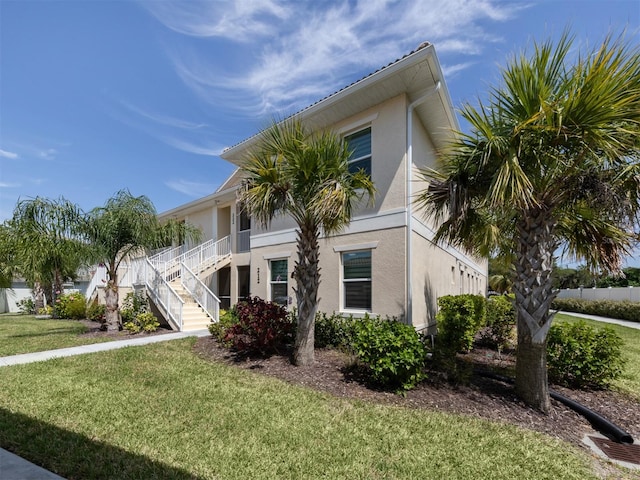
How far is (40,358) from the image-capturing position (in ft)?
27.3

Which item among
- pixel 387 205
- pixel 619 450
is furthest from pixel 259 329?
pixel 619 450

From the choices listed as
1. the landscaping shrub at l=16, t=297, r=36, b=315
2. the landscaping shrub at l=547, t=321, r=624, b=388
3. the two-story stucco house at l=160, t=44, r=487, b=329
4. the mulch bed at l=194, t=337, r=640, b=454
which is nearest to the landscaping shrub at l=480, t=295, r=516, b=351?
the two-story stucco house at l=160, t=44, r=487, b=329

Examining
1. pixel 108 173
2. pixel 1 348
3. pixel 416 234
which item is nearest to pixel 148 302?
pixel 1 348

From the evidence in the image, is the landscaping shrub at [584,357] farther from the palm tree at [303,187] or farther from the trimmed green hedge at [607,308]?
the trimmed green hedge at [607,308]

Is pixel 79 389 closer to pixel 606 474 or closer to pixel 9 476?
pixel 9 476

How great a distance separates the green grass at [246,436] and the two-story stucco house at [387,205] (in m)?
4.33

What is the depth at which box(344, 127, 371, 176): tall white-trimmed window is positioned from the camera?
10297mm

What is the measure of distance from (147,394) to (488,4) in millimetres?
11061

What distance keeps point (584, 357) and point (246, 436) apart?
6.29 meters

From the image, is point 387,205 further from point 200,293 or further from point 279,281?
point 200,293

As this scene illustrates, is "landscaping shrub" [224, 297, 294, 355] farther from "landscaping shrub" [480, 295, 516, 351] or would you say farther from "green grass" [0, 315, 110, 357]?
"landscaping shrub" [480, 295, 516, 351]

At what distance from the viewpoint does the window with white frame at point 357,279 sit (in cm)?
985

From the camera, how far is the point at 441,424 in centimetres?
467

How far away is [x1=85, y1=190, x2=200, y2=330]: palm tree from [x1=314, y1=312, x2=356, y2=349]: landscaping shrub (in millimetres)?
7345
